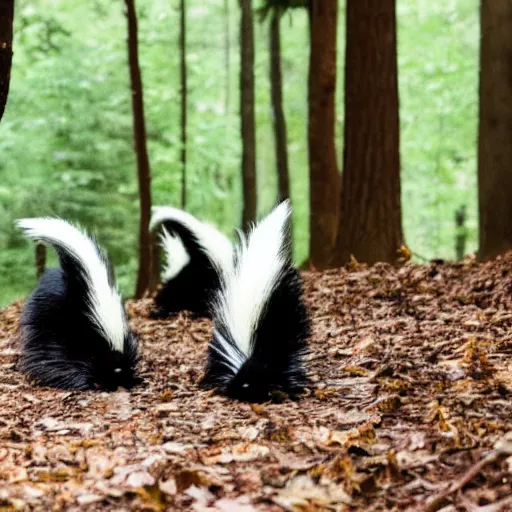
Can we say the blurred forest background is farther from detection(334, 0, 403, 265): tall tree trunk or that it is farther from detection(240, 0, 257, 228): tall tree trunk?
detection(334, 0, 403, 265): tall tree trunk

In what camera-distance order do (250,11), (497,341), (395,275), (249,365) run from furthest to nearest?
(250,11)
(395,275)
(497,341)
(249,365)

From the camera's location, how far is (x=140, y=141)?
525 inches

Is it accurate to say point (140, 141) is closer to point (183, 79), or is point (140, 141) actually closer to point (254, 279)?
point (183, 79)

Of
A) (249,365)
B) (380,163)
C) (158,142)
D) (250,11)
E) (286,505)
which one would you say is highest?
(250,11)

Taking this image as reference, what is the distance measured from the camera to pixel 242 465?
3.40 meters

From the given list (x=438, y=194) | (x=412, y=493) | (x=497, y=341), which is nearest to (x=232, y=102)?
(x=438, y=194)

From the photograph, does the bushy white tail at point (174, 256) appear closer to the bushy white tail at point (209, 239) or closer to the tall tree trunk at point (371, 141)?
the bushy white tail at point (209, 239)

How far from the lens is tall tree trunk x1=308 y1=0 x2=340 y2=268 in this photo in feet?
38.1

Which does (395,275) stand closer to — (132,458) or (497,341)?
(497,341)

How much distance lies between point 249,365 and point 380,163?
5.19 metres

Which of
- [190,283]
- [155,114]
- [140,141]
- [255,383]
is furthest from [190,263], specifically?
[155,114]

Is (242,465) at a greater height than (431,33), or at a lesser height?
lesser

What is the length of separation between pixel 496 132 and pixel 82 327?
17.3 ft

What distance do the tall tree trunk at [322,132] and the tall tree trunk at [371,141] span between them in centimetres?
238
